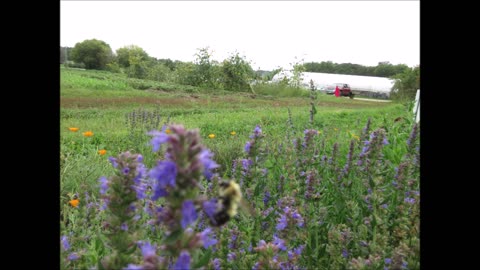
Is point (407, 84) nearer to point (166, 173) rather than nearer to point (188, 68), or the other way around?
point (188, 68)

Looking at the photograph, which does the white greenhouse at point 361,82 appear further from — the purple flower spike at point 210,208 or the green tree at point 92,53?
the purple flower spike at point 210,208

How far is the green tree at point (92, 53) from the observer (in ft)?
112

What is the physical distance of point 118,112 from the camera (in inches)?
473

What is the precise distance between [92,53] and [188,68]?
12556mm

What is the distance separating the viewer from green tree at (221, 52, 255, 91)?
25.2 m

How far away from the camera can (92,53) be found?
113 ft

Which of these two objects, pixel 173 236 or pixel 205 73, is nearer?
pixel 173 236

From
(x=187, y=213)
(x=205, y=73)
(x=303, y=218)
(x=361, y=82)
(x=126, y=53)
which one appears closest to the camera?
(x=187, y=213)

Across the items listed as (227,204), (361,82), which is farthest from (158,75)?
(227,204)

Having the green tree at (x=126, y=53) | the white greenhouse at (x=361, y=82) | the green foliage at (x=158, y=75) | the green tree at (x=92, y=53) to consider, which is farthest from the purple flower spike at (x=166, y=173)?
the white greenhouse at (x=361, y=82)

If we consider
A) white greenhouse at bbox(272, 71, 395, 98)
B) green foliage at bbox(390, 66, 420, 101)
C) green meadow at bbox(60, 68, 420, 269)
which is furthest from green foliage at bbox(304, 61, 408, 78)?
green meadow at bbox(60, 68, 420, 269)

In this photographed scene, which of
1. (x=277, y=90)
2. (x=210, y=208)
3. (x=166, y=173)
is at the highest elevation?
(x=277, y=90)
